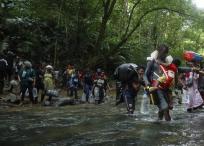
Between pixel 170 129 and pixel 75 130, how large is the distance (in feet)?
6.24

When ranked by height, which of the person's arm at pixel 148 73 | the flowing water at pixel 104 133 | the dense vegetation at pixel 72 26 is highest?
the dense vegetation at pixel 72 26

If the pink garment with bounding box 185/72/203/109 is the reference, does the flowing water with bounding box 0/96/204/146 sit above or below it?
below

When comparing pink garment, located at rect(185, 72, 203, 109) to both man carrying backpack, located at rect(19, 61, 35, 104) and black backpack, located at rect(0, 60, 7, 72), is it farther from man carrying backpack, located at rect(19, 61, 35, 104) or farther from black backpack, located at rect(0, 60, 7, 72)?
black backpack, located at rect(0, 60, 7, 72)

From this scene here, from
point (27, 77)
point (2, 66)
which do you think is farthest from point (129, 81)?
point (2, 66)

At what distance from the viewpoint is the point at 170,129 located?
957cm

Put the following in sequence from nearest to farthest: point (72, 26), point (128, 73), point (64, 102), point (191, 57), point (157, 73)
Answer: point (157, 73)
point (128, 73)
point (191, 57)
point (64, 102)
point (72, 26)

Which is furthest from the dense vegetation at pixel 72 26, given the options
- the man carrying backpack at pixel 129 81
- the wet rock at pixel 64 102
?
the man carrying backpack at pixel 129 81

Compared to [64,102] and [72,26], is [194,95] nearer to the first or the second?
[64,102]

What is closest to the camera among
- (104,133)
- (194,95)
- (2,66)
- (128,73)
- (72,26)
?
(104,133)

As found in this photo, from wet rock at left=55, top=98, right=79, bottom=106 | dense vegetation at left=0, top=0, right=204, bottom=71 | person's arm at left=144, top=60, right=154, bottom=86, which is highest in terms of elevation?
dense vegetation at left=0, top=0, right=204, bottom=71

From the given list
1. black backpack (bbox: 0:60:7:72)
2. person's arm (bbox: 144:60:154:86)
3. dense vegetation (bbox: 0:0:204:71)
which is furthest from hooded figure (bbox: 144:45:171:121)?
dense vegetation (bbox: 0:0:204:71)

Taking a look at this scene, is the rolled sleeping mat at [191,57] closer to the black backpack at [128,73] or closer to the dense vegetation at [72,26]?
the black backpack at [128,73]

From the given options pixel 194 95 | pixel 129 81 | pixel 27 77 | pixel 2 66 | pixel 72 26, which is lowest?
pixel 194 95

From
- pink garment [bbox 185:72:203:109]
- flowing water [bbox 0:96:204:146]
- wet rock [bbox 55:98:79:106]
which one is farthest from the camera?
wet rock [bbox 55:98:79:106]
